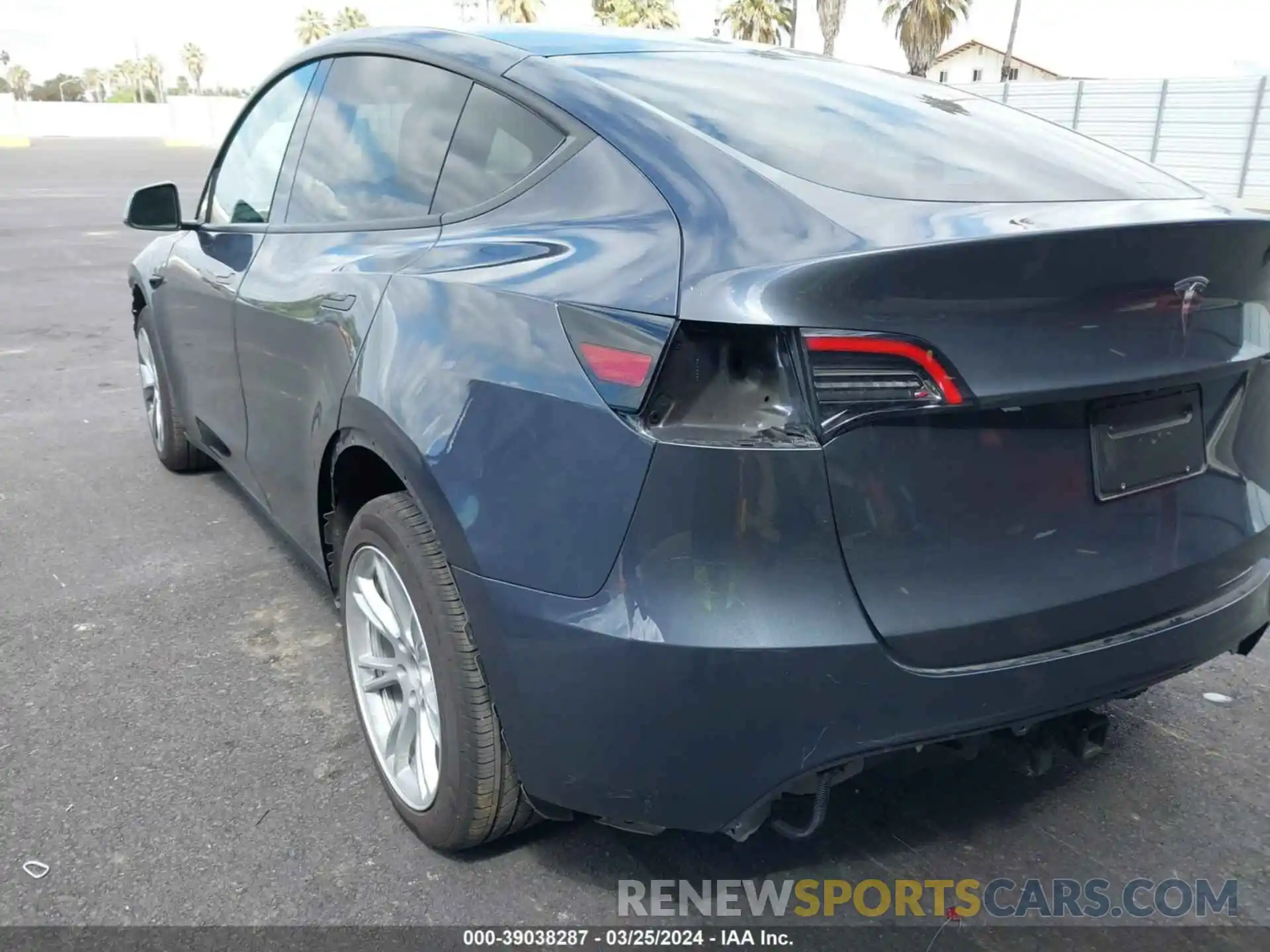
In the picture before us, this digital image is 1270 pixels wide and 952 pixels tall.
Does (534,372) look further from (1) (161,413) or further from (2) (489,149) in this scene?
(1) (161,413)

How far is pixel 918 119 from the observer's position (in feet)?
7.91

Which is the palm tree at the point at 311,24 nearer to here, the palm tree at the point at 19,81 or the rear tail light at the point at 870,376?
the palm tree at the point at 19,81

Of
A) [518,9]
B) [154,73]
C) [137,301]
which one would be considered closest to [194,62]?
[154,73]

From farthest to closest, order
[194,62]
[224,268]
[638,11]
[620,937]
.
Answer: [194,62] → [638,11] → [224,268] → [620,937]

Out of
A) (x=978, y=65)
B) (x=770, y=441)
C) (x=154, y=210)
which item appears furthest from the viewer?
(x=978, y=65)

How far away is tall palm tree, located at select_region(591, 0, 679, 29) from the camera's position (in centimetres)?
4722

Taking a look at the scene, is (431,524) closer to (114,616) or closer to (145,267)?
(114,616)

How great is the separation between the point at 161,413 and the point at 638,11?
47952 millimetres

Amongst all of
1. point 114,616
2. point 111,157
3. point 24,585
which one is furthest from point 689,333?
point 111,157

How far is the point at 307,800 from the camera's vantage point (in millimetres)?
2568

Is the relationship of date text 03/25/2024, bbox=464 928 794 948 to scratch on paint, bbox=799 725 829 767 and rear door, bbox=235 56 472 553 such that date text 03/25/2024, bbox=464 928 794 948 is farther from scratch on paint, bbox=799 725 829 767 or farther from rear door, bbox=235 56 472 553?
rear door, bbox=235 56 472 553

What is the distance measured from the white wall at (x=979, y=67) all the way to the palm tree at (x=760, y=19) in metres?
22.0

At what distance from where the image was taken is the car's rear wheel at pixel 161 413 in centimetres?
460

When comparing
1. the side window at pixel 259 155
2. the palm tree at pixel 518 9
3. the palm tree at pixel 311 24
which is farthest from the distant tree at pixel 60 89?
the side window at pixel 259 155
